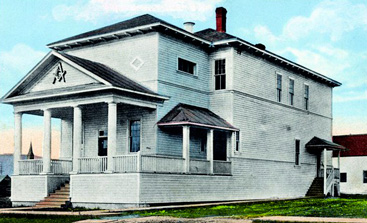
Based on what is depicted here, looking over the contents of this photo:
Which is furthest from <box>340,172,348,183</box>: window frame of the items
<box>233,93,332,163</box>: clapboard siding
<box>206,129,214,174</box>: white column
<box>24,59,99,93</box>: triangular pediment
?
<box>24,59,99,93</box>: triangular pediment

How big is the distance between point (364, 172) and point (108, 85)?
33.3 m

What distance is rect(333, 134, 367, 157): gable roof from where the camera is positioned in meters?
52.6

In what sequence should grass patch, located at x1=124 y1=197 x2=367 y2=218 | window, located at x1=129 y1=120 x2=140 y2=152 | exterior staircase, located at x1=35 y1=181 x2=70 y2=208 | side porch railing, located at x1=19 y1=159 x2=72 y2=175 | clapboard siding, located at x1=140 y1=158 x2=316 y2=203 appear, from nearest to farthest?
grass patch, located at x1=124 y1=197 x2=367 y2=218 < clapboard siding, located at x1=140 y1=158 x2=316 y2=203 < exterior staircase, located at x1=35 y1=181 x2=70 y2=208 < side porch railing, located at x1=19 y1=159 x2=72 y2=175 < window, located at x1=129 y1=120 x2=140 y2=152

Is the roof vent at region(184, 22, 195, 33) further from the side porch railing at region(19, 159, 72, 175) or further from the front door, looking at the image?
the side porch railing at region(19, 159, 72, 175)

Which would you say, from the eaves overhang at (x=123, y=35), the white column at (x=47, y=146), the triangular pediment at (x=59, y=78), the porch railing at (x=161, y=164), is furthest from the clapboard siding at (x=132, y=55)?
the white column at (x=47, y=146)

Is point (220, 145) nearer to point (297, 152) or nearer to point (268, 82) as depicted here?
point (268, 82)

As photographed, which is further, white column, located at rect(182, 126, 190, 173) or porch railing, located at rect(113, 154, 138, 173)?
white column, located at rect(182, 126, 190, 173)

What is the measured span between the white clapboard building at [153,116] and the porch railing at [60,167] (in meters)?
0.07

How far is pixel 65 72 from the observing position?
28.6 m

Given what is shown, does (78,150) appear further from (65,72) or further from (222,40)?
(222,40)

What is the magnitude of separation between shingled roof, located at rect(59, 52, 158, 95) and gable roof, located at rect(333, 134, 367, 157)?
95.3 feet

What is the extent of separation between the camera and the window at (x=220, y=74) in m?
32.7

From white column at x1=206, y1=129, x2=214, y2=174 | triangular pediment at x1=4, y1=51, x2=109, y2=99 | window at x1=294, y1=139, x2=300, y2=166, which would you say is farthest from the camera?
window at x1=294, y1=139, x2=300, y2=166

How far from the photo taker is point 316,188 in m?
40.5
